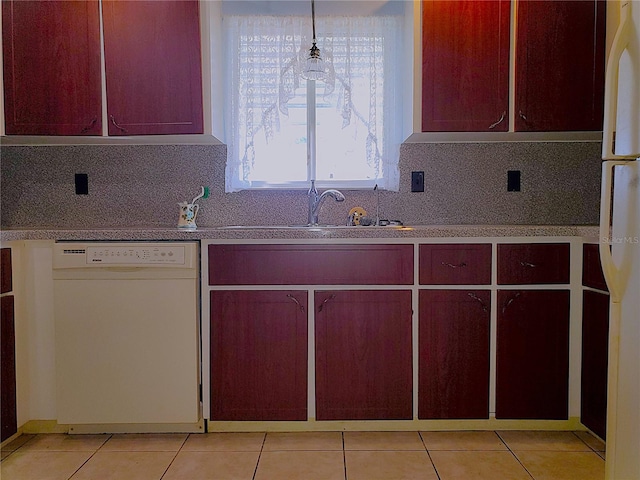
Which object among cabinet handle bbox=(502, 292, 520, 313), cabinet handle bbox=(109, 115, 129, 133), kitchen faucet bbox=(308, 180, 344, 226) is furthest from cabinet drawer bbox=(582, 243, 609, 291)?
cabinet handle bbox=(109, 115, 129, 133)

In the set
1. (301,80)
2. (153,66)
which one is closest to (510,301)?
(301,80)

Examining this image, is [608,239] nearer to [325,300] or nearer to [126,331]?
[325,300]

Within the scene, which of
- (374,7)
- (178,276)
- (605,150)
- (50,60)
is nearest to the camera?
(605,150)

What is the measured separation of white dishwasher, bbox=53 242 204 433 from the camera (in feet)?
6.54

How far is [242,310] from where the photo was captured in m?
2.04

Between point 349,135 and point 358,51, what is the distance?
1.46 ft

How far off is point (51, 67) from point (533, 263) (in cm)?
234

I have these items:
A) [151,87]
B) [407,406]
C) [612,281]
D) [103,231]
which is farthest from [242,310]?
[612,281]

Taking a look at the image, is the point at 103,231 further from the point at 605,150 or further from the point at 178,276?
the point at 605,150

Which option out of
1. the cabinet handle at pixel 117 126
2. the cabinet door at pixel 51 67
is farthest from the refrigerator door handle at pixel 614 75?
the cabinet door at pixel 51 67

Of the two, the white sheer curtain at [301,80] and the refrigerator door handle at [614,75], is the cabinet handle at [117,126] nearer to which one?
the white sheer curtain at [301,80]

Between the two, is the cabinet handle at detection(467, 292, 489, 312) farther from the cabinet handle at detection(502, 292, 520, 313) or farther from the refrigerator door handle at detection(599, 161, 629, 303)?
the refrigerator door handle at detection(599, 161, 629, 303)

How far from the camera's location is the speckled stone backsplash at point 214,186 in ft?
8.48

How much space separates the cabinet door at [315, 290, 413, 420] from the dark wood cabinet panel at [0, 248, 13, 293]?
1270 millimetres
